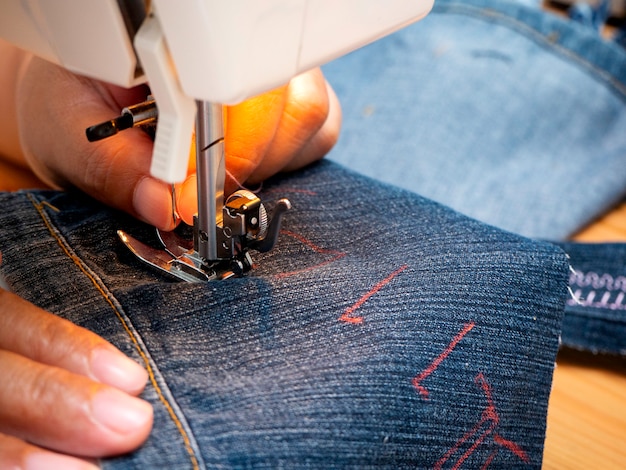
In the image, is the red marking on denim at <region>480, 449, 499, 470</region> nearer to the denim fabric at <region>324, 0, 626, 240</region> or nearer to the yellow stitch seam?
the yellow stitch seam

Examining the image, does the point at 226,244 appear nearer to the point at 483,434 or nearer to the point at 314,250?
the point at 314,250

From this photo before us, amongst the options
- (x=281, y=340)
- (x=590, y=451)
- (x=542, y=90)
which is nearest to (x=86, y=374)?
(x=281, y=340)

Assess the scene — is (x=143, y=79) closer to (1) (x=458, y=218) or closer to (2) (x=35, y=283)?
(2) (x=35, y=283)

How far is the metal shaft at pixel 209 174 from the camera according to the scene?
553mm

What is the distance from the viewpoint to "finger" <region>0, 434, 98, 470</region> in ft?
1.52

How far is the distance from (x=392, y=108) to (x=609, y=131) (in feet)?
1.07

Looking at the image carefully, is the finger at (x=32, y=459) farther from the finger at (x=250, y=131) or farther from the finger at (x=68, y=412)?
the finger at (x=250, y=131)

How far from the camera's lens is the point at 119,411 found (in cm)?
46

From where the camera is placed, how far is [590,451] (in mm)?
752

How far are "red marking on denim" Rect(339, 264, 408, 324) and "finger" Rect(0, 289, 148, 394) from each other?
158 millimetres

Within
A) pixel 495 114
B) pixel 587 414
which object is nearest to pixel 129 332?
pixel 587 414

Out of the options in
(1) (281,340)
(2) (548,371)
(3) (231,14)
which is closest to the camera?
(3) (231,14)

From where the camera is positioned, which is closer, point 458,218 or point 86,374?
point 86,374

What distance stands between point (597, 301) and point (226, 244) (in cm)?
49
